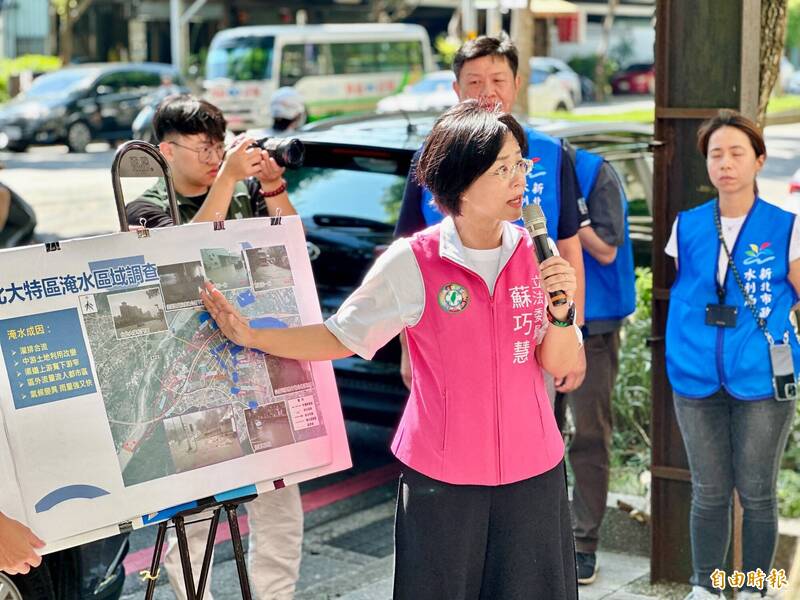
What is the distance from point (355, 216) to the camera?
236 inches

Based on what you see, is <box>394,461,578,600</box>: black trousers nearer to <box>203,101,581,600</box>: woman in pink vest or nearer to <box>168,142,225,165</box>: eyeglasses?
<box>203,101,581,600</box>: woman in pink vest

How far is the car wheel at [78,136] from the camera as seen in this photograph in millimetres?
24672

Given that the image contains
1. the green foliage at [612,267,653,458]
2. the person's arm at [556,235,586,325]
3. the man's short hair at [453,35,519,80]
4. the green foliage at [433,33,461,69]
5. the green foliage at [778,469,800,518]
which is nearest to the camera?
the person's arm at [556,235,586,325]

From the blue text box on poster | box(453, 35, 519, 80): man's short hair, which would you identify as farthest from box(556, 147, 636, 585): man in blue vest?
the blue text box on poster

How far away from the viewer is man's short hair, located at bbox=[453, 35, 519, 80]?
4.26 meters

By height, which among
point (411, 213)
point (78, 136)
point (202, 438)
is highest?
point (78, 136)

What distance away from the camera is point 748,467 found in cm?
404

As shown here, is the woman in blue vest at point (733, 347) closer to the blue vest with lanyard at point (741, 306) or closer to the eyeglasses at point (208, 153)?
the blue vest with lanyard at point (741, 306)

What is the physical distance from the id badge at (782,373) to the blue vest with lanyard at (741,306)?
19mm

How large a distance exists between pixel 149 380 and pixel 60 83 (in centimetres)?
2409

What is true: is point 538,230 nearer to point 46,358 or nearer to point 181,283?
point 181,283

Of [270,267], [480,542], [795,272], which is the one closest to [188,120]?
[270,267]

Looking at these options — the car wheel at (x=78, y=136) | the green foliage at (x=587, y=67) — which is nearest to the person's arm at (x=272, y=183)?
the car wheel at (x=78, y=136)

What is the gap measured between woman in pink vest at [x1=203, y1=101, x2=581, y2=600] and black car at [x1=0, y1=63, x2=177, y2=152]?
2219 cm
